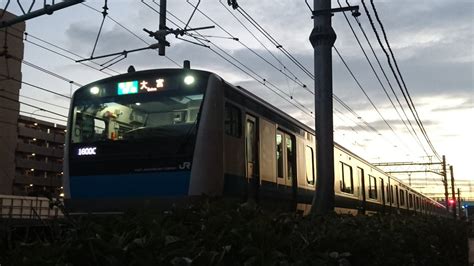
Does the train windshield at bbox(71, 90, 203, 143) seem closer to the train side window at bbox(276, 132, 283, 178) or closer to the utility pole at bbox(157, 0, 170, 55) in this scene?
the train side window at bbox(276, 132, 283, 178)

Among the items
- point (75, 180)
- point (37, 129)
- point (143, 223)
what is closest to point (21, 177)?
point (37, 129)

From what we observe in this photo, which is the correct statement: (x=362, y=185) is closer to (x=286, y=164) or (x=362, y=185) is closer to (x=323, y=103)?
(x=286, y=164)

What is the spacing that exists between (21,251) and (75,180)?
7402mm

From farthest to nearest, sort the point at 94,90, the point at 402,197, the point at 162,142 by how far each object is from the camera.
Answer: the point at 402,197
the point at 94,90
the point at 162,142

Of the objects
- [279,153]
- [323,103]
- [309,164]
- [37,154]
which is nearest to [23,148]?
[37,154]

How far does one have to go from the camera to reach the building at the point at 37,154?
2721 inches

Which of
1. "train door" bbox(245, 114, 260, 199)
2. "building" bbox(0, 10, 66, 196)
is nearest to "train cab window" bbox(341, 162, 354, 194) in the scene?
"train door" bbox(245, 114, 260, 199)

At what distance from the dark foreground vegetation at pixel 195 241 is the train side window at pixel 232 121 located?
4.59m

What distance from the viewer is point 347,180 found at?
58.5ft

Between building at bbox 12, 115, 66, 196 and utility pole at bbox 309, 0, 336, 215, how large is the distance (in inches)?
2462

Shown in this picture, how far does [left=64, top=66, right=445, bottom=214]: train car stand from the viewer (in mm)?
8797

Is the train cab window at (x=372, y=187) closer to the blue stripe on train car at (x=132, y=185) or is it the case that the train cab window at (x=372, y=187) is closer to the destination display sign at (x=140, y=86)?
the destination display sign at (x=140, y=86)

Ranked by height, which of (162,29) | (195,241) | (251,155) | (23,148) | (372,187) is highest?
(23,148)

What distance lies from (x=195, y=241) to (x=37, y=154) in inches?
2907
